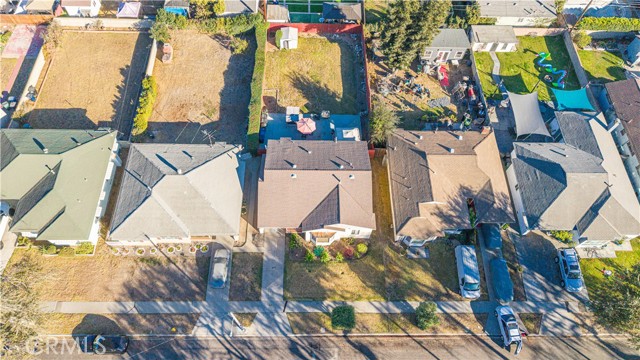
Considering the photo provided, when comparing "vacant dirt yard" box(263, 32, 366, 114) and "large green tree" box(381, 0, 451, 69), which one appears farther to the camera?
"vacant dirt yard" box(263, 32, 366, 114)

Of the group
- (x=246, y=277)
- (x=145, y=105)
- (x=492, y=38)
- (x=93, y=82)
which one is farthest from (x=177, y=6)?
(x=492, y=38)

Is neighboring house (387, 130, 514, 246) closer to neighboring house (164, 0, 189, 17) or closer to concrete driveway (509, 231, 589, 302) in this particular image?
concrete driveway (509, 231, 589, 302)

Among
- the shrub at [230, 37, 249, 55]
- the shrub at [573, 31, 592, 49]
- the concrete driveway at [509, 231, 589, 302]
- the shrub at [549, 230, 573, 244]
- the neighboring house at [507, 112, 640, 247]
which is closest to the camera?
the concrete driveway at [509, 231, 589, 302]

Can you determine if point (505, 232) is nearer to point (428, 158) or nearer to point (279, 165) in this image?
point (428, 158)

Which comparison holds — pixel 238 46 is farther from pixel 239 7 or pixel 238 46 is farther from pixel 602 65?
pixel 602 65

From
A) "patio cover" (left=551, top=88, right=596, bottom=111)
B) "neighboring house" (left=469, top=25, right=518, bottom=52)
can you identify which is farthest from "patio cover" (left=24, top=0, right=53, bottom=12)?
"patio cover" (left=551, top=88, right=596, bottom=111)

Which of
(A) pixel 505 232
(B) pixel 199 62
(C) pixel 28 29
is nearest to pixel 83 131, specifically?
(B) pixel 199 62
